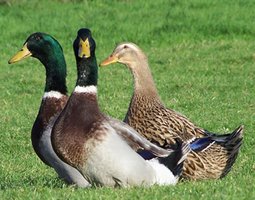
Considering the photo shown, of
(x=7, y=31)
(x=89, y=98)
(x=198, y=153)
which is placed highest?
(x=89, y=98)

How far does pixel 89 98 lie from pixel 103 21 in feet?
51.3

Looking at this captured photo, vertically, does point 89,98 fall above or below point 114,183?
above

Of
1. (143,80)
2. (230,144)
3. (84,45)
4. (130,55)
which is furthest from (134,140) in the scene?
(130,55)

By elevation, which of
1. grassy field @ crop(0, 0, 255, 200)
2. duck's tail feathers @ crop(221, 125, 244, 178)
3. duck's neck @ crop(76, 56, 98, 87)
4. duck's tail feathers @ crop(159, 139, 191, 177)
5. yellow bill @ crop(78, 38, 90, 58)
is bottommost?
grassy field @ crop(0, 0, 255, 200)

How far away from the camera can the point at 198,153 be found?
8.90m

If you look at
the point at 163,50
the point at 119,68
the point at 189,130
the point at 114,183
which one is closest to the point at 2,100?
the point at 119,68

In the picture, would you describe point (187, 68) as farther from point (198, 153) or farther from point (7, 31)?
point (198, 153)

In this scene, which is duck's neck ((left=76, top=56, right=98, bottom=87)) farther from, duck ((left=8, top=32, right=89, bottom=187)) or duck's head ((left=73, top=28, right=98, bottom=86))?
duck ((left=8, top=32, right=89, bottom=187))

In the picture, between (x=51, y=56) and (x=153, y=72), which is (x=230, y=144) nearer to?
(x=51, y=56)

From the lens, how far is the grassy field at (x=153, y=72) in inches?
315

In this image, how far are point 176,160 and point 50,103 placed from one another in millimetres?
1719

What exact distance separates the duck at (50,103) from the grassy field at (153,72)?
0.77ft

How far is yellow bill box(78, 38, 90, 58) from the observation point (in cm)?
836

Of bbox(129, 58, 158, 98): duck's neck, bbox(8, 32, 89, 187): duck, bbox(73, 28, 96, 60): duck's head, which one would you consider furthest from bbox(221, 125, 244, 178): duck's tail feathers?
bbox(73, 28, 96, 60): duck's head
